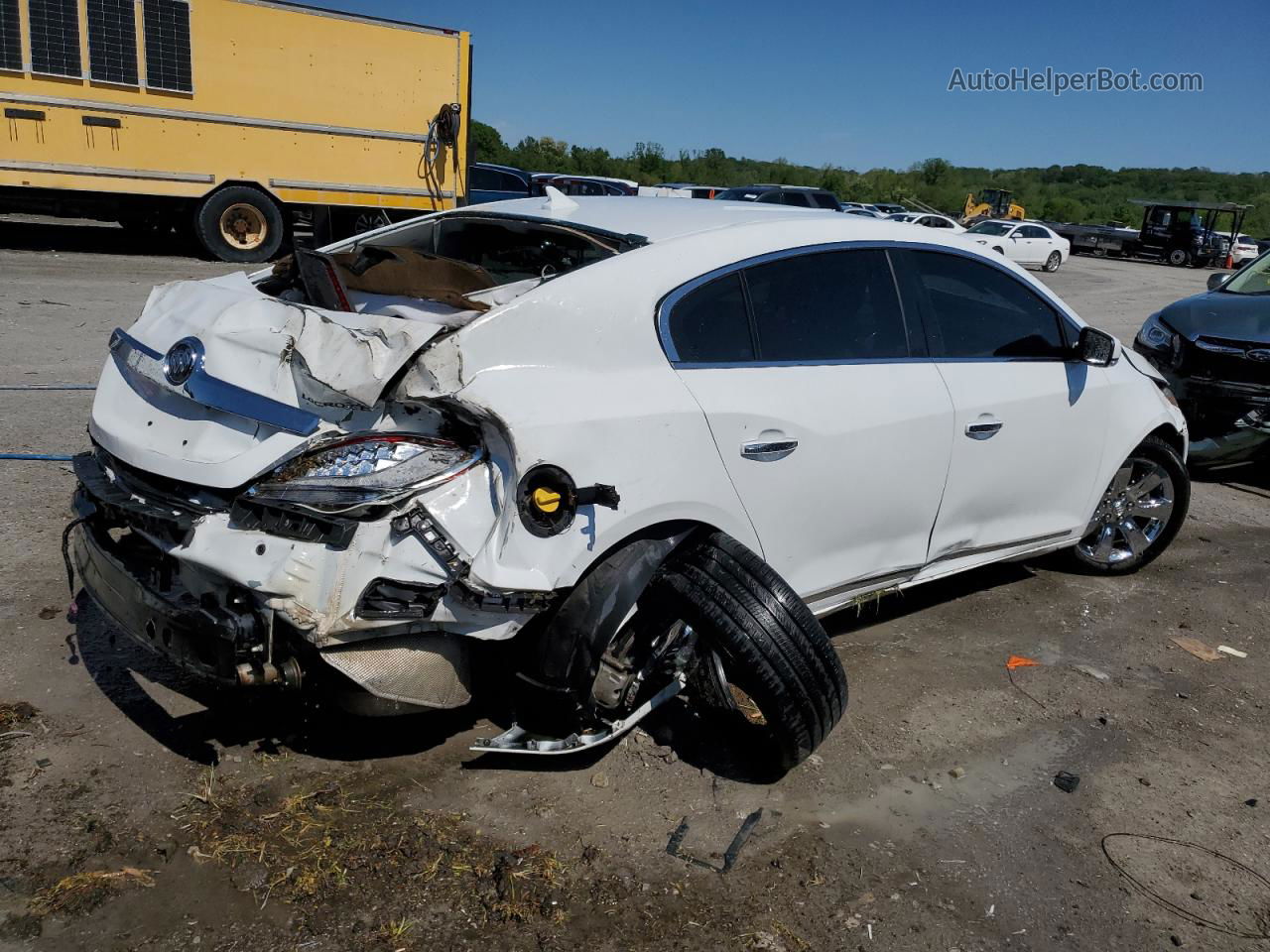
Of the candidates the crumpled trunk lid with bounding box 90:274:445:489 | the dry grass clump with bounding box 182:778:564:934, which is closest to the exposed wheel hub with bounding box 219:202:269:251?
the crumpled trunk lid with bounding box 90:274:445:489

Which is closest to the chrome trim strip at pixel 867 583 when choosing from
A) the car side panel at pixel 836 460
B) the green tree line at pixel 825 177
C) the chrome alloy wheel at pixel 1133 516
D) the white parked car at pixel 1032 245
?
the car side panel at pixel 836 460

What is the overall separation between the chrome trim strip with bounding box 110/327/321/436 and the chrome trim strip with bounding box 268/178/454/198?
41.0 ft

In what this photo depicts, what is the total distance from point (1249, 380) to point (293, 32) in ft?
40.2

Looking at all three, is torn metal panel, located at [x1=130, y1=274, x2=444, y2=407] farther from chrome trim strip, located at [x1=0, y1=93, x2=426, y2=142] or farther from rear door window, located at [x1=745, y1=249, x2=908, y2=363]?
chrome trim strip, located at [x1=0, y1=93, x2=426, y2=142]

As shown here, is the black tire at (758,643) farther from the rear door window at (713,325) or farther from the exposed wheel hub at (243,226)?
the exposed wheel hub at (243,226)

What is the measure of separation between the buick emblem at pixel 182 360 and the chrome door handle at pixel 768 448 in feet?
5.19

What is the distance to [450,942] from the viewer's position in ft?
8.09

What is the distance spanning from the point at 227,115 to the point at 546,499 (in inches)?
514

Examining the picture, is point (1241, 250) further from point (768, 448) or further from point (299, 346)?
point (299, 346)

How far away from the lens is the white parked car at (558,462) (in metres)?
2.66

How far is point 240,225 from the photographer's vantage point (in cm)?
1469

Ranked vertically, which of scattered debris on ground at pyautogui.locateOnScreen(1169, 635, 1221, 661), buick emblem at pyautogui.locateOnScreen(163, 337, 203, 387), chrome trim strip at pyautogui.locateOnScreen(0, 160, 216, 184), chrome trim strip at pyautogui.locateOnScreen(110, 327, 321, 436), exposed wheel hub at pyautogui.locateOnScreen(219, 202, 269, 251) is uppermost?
chrome trim strip at pyautogui.locateOnScreen(0, 160, 216, 184)

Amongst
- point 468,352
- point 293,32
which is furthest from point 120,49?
point 468,352

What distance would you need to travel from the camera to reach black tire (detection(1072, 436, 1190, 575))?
4992 mm
